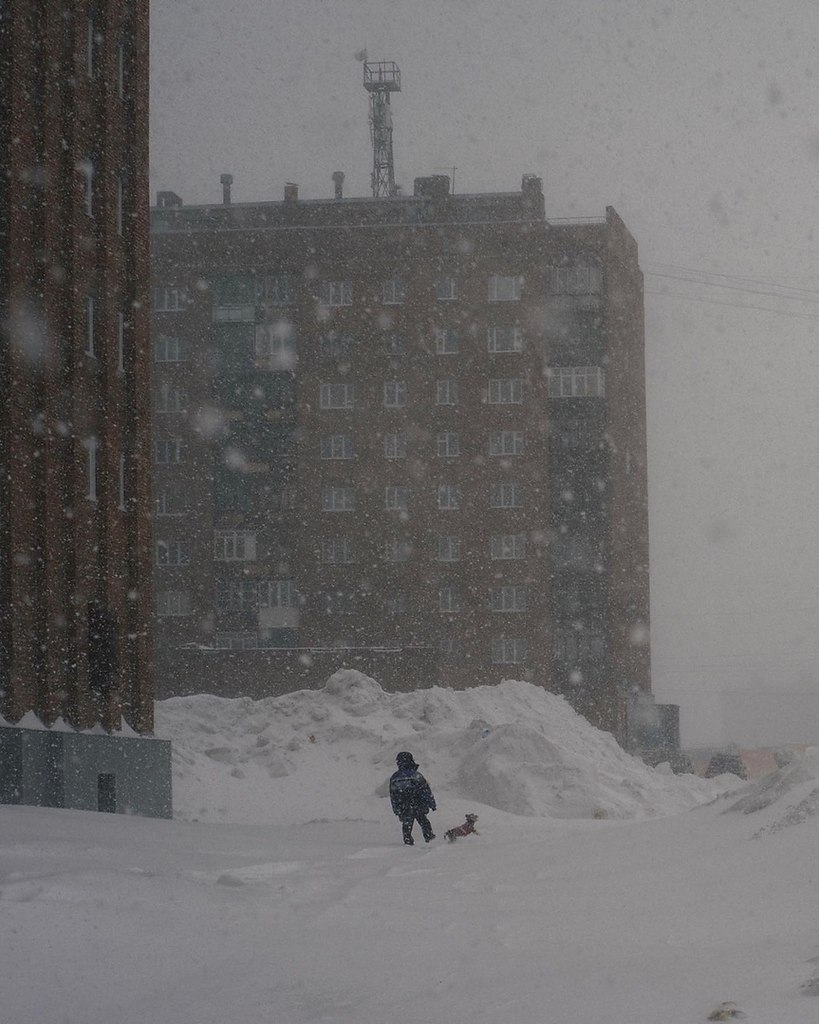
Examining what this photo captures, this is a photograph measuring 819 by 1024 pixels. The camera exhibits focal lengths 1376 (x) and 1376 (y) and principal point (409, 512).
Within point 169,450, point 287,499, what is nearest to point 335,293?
point 287,499

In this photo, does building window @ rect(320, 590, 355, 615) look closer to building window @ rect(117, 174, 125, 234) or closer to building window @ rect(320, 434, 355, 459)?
building window @ rect(320, 434, 355, 459)

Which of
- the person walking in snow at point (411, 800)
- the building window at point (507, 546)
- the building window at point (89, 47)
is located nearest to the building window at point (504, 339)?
the building window at point (507, 546)

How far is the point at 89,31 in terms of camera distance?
23.8m

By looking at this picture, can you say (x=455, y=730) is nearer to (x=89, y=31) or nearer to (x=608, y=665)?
(x=89, y=31)

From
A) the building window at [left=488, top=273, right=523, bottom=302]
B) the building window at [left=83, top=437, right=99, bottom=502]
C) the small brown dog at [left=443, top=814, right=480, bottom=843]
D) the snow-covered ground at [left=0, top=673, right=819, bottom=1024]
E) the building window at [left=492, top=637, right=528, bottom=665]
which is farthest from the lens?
the building window at [left=488, top=273, right=523, bottom=302]

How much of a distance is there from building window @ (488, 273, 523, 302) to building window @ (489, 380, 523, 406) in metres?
3.27

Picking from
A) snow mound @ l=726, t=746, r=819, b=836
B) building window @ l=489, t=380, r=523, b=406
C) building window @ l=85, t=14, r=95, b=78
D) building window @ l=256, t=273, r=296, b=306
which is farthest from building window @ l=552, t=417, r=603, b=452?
snow mound @ l=726, t=746, r=819, b=836

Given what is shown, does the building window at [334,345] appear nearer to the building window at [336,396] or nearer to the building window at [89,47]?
the building window at [336,396]

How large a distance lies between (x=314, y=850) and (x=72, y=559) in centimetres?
897

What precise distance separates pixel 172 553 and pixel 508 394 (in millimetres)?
14604

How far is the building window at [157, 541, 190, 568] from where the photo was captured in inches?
2126

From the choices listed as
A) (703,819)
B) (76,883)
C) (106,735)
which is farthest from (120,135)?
(76,883)

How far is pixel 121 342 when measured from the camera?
24125mm

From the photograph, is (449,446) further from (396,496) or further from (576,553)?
(576,553)
